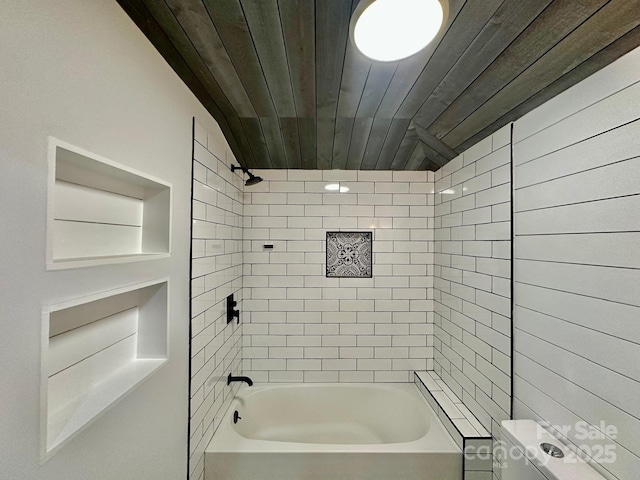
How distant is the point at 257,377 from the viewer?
258cm

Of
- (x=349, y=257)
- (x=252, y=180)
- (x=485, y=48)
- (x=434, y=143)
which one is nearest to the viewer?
(x=485, y=48)

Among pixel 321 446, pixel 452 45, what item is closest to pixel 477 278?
pixel 452 45

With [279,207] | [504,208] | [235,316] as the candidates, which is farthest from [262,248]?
[504,208]

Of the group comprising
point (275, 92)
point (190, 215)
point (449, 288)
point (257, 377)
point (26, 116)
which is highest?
point (275, 92)

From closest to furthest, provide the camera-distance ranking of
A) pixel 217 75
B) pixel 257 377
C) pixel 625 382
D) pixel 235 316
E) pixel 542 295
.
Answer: pixel 625 382, pixel 542 295, pixel 217 75, pixel 235 316, pixel 257 377

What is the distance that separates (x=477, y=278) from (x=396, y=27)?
1461 mm

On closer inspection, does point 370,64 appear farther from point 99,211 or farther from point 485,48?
point 99,211

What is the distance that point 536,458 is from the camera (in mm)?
1140

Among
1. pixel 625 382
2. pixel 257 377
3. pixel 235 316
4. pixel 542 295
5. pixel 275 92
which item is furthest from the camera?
pixel 257 377

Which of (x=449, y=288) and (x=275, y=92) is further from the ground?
(x=275, y=92)

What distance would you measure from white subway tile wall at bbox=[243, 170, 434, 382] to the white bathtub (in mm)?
155

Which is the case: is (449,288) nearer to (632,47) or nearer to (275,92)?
→ (632,47)

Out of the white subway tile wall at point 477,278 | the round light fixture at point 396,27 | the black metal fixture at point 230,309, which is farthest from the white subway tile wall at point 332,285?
the round light fixture at point 396,27

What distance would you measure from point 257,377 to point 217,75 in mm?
2296
